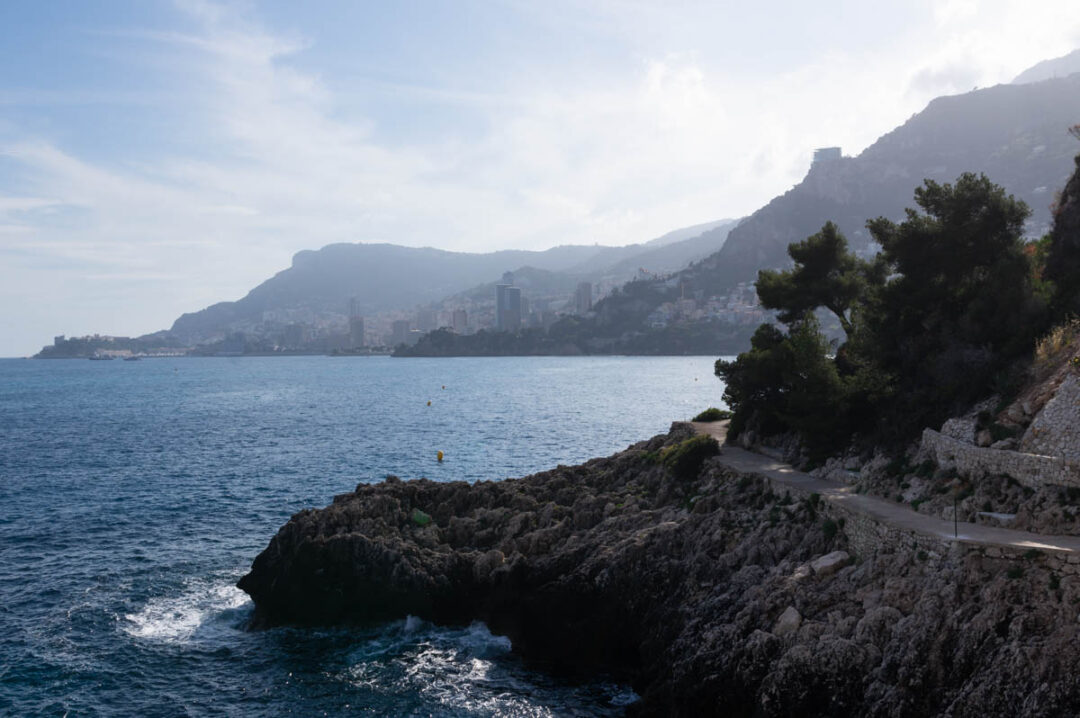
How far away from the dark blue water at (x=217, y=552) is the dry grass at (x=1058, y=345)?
14.3 m

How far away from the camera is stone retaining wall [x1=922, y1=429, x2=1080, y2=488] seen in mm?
15602

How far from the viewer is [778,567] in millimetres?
17875

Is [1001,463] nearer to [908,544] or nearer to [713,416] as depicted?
[908,544]

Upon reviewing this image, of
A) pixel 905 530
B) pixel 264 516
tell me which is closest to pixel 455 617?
pixel 905 530

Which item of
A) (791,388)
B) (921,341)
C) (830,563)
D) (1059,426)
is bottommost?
(830,563)

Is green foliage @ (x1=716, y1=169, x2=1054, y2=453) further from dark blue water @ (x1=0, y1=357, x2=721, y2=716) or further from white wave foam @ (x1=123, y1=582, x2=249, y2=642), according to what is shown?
white wave foam @ (x1=123, y1=582, x2=249, y2=642)

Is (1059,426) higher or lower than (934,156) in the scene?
lower

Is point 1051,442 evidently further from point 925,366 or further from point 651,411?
point 651,411

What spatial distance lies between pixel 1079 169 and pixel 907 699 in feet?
65.6

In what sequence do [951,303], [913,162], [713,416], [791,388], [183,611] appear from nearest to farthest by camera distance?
[183,611]
[951,303]
[791,388]
[713,416]
[913,162]

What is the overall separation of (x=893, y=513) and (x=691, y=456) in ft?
31.5

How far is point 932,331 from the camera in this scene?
24.7m

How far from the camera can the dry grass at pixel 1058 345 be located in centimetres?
1969

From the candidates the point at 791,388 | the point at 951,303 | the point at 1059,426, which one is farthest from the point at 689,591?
the point at 951,303
